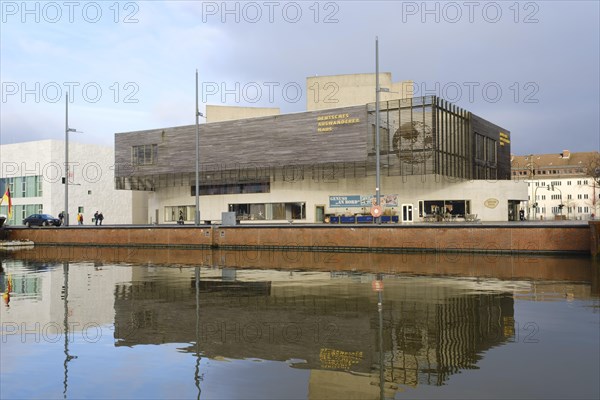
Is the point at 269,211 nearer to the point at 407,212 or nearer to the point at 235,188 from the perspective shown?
the point at 235,188

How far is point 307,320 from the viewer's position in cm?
1090

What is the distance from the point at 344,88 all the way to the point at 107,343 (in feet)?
188

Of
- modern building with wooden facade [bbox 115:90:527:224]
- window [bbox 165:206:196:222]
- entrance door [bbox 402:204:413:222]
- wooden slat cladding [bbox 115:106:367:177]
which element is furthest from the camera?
window [bbox 165:206:196:222]

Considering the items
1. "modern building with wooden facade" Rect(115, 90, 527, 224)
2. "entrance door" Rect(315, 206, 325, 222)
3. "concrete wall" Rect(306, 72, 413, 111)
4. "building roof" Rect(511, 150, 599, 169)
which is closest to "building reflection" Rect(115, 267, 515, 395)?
"modern building with wooden facade" Rect(115, 90, 527, 224)

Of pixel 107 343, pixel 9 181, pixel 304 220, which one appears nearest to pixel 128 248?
pixel 304 220

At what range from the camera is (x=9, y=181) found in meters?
73.9

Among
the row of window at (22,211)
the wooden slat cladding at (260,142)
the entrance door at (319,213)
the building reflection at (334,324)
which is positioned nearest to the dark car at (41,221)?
the wooden slat cladding at (260,142)

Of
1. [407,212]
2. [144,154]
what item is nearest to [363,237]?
[407,212]

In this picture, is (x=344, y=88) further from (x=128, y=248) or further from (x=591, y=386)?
(x=591, y=386)

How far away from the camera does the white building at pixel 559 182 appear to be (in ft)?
411

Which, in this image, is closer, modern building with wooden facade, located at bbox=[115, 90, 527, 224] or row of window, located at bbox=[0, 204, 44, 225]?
modern building with wooden facade, located at bbox=[115, 90, 527, 224]

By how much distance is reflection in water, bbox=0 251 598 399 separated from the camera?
7289 mm

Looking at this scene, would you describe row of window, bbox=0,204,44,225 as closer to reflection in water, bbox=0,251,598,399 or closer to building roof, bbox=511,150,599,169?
reflection in water, bbox=0,251,598,399

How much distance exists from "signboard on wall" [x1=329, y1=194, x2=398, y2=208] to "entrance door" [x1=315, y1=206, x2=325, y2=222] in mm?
1142
